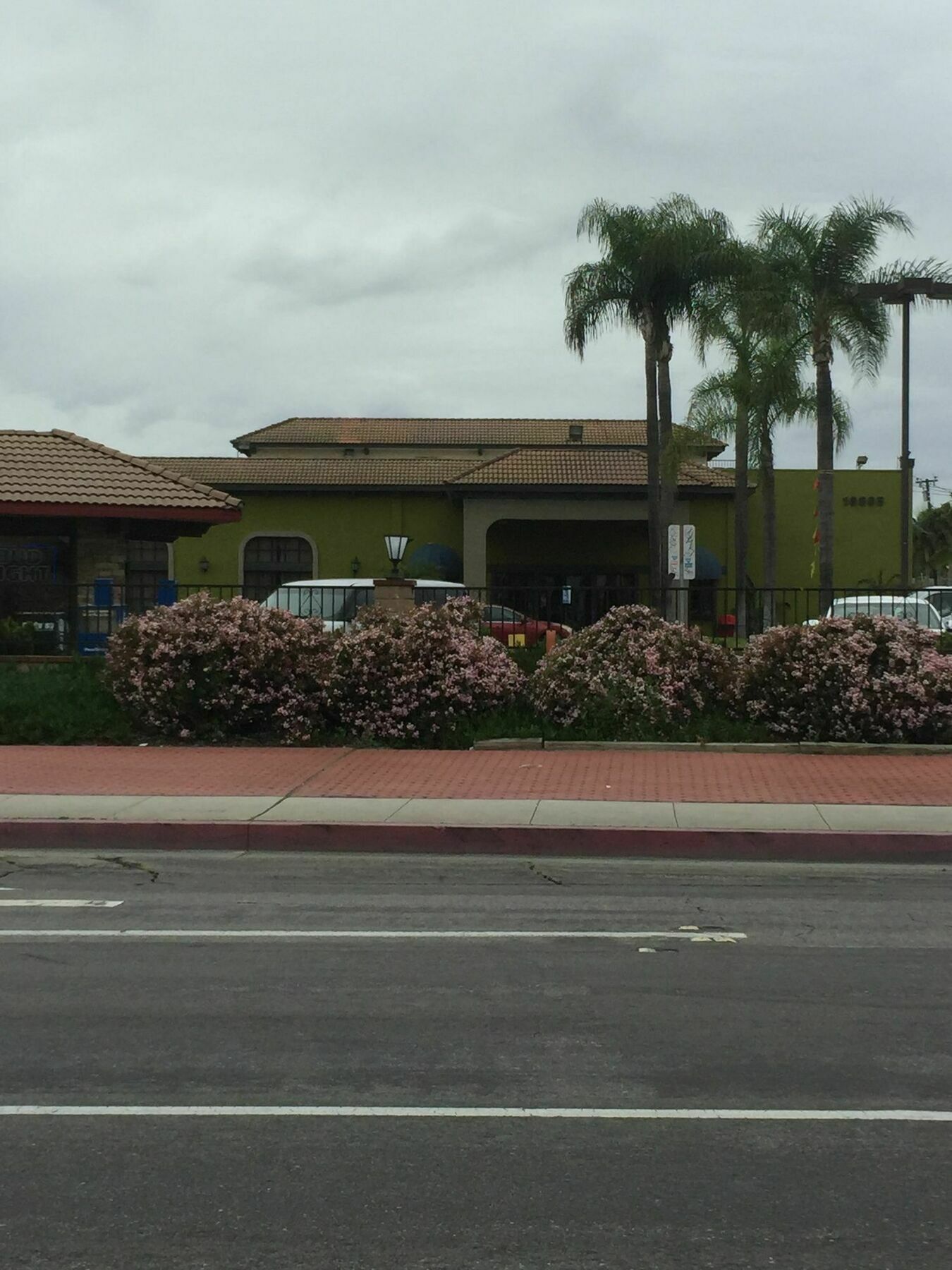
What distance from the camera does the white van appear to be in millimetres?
20594

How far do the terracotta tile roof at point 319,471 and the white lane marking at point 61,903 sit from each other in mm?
35124

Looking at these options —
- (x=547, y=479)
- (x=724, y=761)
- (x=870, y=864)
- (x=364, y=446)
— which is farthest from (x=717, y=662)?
(x=364, y=446)

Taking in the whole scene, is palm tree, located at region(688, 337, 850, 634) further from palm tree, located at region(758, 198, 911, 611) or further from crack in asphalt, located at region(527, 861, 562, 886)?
crack in asphalt, located at region(527, 861, 562, 886)

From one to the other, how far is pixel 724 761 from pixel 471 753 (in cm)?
283

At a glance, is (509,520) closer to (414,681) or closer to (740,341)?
(740,341)

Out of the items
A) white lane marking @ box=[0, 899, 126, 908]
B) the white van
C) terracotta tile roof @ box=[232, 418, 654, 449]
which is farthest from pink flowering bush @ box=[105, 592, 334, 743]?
terracotta tile roof @ box=[232, 418, 654, 449]

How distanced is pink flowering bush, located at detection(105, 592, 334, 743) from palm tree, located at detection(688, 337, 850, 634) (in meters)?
21.3

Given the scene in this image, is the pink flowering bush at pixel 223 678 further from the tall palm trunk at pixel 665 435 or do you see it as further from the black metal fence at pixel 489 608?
the tall palm trunk at pixel 665 435

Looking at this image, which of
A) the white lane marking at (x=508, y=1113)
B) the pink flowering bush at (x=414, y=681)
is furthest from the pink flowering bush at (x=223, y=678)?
the white lane marking at (x=508, y=1113)

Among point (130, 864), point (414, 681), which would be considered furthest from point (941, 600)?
point (130, 864)

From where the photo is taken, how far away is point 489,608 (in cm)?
1956

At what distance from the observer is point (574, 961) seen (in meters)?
7.50

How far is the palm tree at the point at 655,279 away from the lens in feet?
120

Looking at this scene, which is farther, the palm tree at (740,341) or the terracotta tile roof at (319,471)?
the terracotta tile roof at (319,471)
